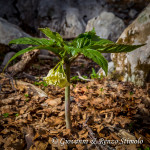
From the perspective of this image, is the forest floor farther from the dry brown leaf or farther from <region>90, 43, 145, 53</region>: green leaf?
<region>90, 43, 145, 53</region>: green leaf

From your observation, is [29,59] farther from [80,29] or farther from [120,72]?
[80,29]

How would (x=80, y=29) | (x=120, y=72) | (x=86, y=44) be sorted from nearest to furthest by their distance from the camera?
(x=86, y=44) < (x=120, y=72) < (x=80, y=29)

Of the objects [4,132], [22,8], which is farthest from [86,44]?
[22,8]

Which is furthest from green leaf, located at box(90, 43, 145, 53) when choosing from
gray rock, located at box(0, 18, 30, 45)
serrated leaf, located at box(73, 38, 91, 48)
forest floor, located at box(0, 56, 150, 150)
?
gray rock, located at box(0, 18, 30, 45)

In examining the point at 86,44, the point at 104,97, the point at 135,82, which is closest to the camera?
the point at 86,44

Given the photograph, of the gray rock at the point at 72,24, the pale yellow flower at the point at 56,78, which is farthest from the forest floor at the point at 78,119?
A: the gray rock at the point at 72,24

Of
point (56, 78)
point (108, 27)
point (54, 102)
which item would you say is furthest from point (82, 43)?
point (108, 27)
